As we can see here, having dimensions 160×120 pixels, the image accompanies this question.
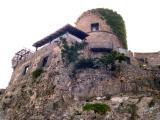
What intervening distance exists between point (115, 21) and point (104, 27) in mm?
1984

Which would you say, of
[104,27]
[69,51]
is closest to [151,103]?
[69,51]

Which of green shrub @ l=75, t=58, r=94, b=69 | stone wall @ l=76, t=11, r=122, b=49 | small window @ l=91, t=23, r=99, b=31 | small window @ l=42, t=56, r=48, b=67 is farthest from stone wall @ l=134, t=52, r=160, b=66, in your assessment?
small window @ l=42, t=56, r=48, b=67

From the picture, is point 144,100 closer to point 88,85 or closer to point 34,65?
point 88,85

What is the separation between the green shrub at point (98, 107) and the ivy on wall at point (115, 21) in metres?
14.2

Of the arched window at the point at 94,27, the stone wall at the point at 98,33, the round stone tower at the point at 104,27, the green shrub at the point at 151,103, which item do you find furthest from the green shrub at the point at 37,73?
the green shrub at the point at 151,103

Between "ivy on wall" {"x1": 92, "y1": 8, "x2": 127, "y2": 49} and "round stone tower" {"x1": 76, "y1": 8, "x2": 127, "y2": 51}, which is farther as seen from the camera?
"ivy on wall" {"x1": 92, "y1": 8, "x2": 127, "y2": 49}

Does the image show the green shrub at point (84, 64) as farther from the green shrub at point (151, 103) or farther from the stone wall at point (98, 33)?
the green shrub at point (151, 103)

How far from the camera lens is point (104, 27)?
41344 mm

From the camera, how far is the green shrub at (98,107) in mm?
29031

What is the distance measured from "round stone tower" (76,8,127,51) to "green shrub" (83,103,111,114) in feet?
35.7

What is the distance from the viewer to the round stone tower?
40.1 metres

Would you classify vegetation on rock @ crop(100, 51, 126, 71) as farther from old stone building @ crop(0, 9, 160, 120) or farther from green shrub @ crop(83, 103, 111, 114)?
green shrub @ crop(83, 103, 111, 114)

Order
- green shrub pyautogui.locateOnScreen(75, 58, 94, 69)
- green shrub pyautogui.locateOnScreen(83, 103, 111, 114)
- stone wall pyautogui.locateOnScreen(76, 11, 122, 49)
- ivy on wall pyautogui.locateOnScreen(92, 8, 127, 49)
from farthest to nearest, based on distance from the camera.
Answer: ivy on wall pyautogui.locateOnScreen(92, 8, 127, 49), stone wall pyautogui.locateOnScreen(76, 11, 122, 49), green shrub pyautogui.locateOnScreen(75, 58, 94, 69), green shrub pyautogui.locateOnScreen(83, 103, 111, 114)

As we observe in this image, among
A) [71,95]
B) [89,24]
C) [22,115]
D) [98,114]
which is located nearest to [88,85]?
[71,95]
